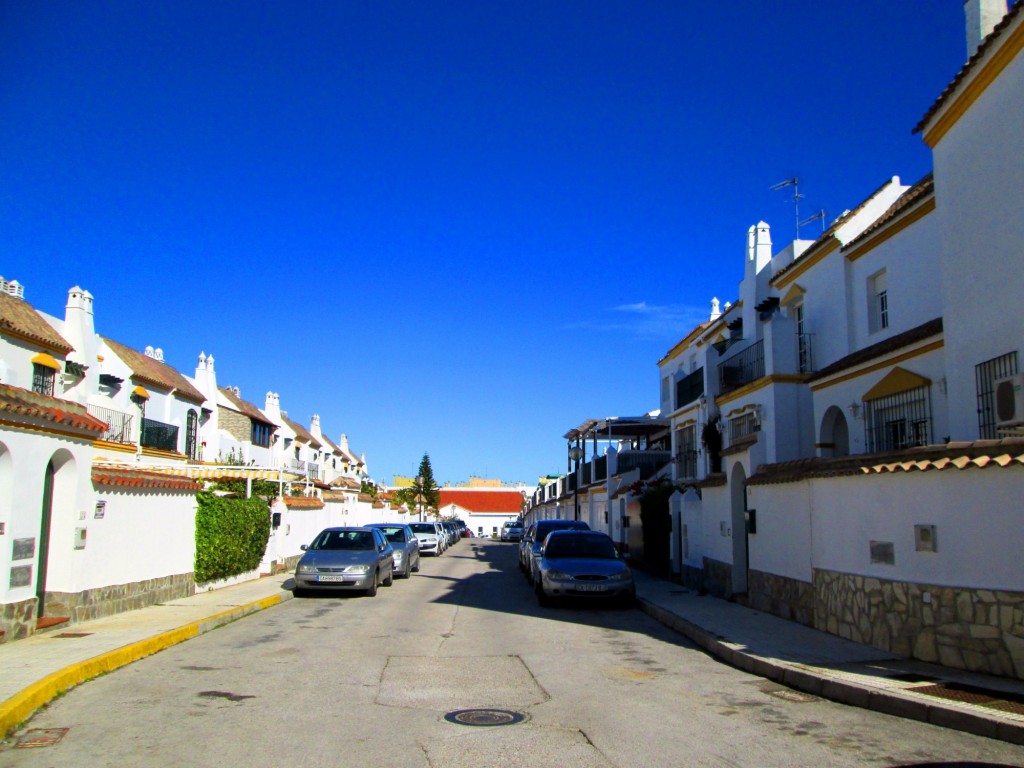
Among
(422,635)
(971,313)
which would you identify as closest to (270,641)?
(422,635)

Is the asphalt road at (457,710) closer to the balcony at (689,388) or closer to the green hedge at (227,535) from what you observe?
the green hedge at (227,535)

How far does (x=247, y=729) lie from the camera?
279 inches

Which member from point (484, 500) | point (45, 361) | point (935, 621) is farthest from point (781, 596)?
point (484, 500)

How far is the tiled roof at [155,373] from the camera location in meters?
37.2

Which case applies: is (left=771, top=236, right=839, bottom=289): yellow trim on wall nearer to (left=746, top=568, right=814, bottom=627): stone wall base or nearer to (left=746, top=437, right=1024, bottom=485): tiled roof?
(left=746, top=437, right=1024, bottom=485): tiled roof

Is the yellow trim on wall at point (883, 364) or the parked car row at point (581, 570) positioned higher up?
the yellow trim on wall at point (883, 364)

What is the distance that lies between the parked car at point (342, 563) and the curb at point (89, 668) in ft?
12.3

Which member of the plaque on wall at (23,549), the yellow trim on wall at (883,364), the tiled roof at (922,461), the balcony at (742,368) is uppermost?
the balcony at (742,368)

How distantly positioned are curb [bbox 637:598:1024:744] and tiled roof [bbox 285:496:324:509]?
1722 centimetres

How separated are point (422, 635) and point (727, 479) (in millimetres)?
Result: 7663

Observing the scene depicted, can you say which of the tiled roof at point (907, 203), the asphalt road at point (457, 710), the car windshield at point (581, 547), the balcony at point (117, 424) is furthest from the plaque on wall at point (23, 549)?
the balcony at point (117, 424)

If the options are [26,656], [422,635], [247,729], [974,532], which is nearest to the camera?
[247,729]

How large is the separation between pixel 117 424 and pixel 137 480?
23131mm

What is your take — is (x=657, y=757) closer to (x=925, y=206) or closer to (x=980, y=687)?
(x=980, y=687)
